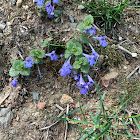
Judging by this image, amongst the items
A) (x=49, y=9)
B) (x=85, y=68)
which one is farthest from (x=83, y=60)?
(x=49, y=9)

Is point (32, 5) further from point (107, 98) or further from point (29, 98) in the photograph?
point (107, 98)

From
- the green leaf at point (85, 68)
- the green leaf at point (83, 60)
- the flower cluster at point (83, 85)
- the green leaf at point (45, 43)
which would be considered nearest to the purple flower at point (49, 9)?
the green leaf at point (45, 43)

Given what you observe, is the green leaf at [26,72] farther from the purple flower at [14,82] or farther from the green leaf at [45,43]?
the green leaf at [45,43]

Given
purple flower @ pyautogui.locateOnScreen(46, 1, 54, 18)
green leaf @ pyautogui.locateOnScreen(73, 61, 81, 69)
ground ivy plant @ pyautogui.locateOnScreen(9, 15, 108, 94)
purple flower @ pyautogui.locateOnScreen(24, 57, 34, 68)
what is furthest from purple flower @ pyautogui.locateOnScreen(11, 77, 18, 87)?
purple flower @ pyautogui.locateOnScreen(46, 1, 54, 18)

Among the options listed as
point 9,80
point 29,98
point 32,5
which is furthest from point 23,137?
point 32,5

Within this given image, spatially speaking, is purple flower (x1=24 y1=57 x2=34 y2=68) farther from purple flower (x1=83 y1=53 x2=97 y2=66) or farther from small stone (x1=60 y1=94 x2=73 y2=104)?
purple flower (x1=83 y1=53 x2=97 y2=66)

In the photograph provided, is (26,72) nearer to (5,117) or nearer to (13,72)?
(13,72)
